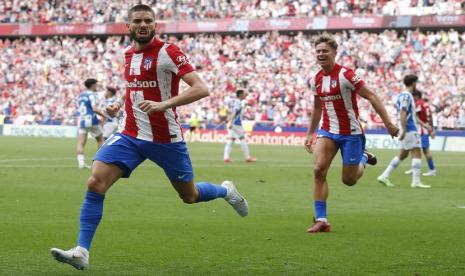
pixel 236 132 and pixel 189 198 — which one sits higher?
pixel 189 198

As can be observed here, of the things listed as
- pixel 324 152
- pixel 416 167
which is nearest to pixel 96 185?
pixel 324 152

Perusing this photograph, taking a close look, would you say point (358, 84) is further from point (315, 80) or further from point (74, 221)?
point (74, 221)

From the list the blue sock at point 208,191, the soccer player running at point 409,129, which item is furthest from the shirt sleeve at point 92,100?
the blue sock at point 208,191

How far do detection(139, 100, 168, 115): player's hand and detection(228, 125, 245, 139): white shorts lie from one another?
21.9 metres

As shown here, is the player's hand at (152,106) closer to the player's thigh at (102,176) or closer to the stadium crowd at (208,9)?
the player's thigh at (102,176)

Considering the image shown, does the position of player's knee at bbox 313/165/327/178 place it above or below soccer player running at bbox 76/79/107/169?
above

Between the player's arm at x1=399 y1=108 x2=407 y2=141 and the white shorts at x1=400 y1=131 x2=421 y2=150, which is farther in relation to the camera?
the white shorts at x1=400 y1=131 x2=421 y2=150

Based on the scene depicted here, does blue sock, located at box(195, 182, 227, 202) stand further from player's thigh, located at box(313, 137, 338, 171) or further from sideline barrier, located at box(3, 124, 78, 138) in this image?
sideline barrier, located at box(3, 124, 78, 138)

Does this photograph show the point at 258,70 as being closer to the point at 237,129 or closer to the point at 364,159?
the point at 237,129

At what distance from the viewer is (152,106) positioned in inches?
342

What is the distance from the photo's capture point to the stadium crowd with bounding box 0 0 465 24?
52.8 meters

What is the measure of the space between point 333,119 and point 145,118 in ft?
12.9

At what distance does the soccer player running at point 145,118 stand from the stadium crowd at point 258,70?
117 feet

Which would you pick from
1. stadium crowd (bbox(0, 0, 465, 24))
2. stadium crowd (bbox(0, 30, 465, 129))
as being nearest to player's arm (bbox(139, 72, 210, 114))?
stadium crowd (bbox(0, 30, 465, 129))
